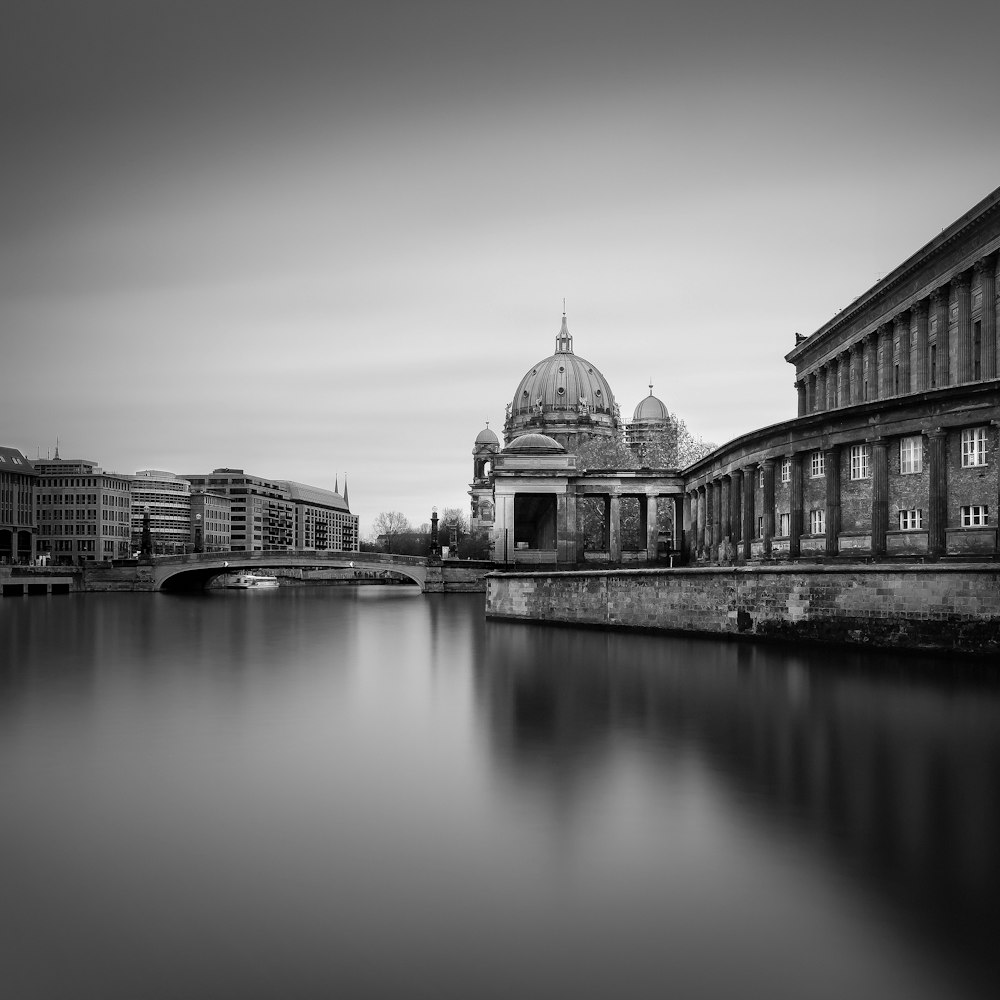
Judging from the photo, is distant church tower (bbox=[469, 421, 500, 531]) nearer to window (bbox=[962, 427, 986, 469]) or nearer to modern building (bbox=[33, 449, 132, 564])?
modern building (bbox=[33, 449, 132, 564])

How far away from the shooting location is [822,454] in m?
36.8

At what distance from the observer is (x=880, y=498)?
1307 inches

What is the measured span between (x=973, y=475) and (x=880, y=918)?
79.6 feet

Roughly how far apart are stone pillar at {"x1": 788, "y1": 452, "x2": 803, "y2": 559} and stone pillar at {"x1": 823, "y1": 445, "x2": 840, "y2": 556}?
186 centimetres

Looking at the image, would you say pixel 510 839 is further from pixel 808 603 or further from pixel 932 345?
pixel 932 345

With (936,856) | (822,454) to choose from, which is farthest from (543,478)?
(936,856)

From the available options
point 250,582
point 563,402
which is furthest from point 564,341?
point 250,582

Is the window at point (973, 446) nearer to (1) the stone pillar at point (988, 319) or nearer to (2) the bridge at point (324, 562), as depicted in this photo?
(1) the stone pillar at point (988, 319)

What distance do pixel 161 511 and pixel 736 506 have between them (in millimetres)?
139053

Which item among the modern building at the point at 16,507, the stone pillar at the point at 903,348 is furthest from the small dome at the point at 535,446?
the modern building at the point at 16,507

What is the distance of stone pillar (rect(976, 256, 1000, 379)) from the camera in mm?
39094

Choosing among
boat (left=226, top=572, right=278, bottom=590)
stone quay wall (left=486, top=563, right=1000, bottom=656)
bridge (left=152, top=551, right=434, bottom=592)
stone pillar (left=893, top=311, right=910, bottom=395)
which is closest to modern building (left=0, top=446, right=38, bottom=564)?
boat (left=226, top=572, right=278, bottom=590)

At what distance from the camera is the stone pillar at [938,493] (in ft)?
101

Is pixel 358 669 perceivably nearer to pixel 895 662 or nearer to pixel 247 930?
pixel 895 662
